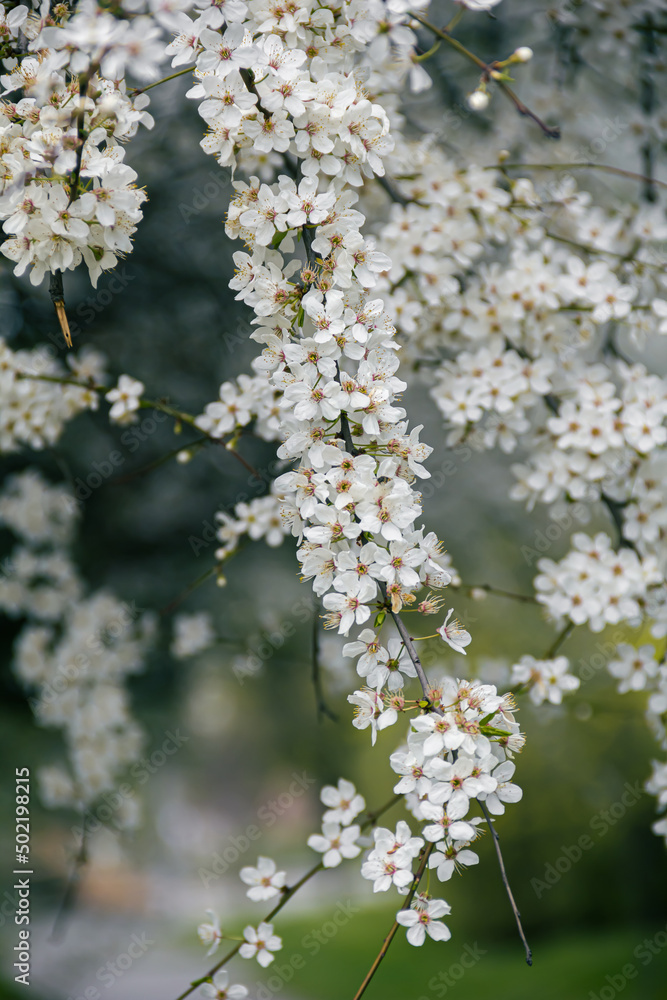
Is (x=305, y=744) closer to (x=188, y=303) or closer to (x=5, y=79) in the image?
(x=188, y=303)

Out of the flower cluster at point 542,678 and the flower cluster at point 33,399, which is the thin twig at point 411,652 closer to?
the flower cluster at point 542,678

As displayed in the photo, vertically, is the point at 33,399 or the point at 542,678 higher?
the point at 33,399

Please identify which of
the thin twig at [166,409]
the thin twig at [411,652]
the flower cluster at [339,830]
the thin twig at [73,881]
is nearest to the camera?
the thin twig at [411,652]

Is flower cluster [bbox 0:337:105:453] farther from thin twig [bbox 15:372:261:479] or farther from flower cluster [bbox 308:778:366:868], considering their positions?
flower cluster [bbox 308:778:366:868]

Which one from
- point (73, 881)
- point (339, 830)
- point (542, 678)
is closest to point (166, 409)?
point (339, 830)

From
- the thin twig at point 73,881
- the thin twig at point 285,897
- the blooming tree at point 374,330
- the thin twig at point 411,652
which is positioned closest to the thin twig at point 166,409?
the blooming tree at point 374,330

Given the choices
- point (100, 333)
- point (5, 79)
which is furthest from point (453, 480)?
point (5, 79)

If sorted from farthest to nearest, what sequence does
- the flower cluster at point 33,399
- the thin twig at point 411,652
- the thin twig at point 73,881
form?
the thin twig at point 73,881
the flower cluster at point 33,399
the thin twig at point 411,652

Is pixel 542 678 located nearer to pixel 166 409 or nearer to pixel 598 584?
pixel 598 584
